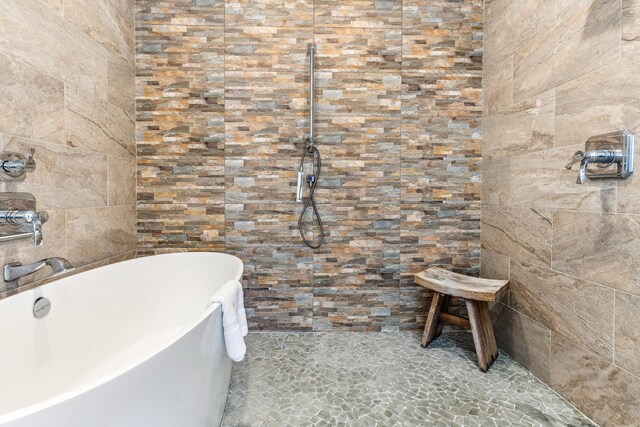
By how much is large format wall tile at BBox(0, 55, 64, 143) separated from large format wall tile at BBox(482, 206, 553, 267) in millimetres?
2479

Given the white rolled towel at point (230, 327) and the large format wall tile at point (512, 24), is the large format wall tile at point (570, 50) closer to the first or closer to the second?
the large format wall tile at point (512, 24)

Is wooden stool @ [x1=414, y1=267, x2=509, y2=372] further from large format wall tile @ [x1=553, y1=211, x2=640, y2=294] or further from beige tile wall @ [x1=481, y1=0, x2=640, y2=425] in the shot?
large format wall tile @ [x1=553, y1=211, x2=640, y2=294]

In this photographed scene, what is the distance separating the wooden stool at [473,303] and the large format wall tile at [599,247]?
350mm

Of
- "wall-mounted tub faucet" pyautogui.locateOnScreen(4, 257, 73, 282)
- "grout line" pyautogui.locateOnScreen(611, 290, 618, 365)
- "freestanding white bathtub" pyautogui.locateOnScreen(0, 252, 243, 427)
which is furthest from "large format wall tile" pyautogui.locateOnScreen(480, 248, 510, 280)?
"wall-mounted tub faucet" pyautogui.locateOnScreen(4, 257, 73, 282)

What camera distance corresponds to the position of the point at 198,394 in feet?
3.30

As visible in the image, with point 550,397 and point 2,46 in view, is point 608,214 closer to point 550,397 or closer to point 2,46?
point 550,397

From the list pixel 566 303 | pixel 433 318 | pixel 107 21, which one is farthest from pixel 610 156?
pixel 107 21

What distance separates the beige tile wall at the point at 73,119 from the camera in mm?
1283

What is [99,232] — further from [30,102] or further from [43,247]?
[30,102]

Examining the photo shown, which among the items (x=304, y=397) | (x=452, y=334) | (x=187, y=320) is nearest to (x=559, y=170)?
(x=452, y=334)

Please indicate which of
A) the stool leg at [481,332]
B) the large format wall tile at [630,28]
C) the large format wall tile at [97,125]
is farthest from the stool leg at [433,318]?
A: the large format wall tile at [97,125]

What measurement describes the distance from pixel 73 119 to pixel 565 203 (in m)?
2.50

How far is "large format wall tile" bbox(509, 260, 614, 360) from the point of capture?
125cm

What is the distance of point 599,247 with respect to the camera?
1.28 metres
